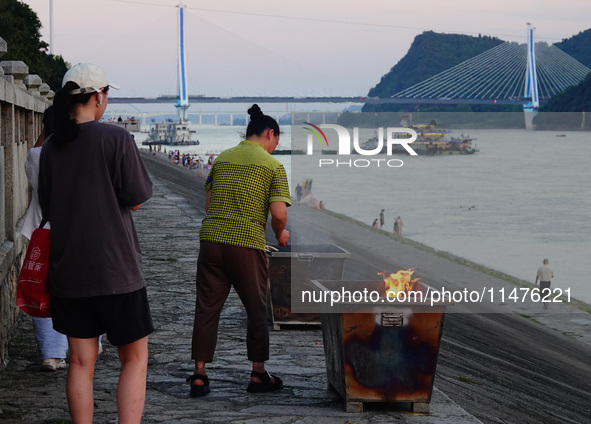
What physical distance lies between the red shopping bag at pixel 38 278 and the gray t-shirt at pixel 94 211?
41 mm

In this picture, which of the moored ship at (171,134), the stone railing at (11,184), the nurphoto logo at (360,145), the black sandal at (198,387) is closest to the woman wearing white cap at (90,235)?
the black sandal at (198,387)

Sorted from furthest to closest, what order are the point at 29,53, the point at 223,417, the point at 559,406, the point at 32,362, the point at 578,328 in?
the point at 29,53
the point at 578,328
the point at 559,406
the point at 32,362
the point at 223,417

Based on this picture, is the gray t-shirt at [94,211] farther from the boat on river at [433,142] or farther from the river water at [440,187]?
the boat on river at [433,142]

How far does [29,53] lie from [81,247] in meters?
47.7

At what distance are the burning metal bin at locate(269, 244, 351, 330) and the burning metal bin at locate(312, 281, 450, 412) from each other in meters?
1.98

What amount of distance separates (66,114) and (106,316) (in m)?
0.83

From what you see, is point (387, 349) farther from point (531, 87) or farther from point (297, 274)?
point (531, 87)

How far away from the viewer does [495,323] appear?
16078 mm

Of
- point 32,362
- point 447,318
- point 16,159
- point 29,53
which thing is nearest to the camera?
point 32,362

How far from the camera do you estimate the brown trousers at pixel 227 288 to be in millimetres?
5043

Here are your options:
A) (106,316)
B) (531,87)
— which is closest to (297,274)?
(106,316)

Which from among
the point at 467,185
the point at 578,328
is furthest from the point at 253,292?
the point at 578,328

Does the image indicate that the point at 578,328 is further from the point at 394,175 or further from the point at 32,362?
the point at 32,362

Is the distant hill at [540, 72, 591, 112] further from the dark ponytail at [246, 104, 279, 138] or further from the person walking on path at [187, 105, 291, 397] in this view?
the person walking on path at [187, 105, 291, 397]
